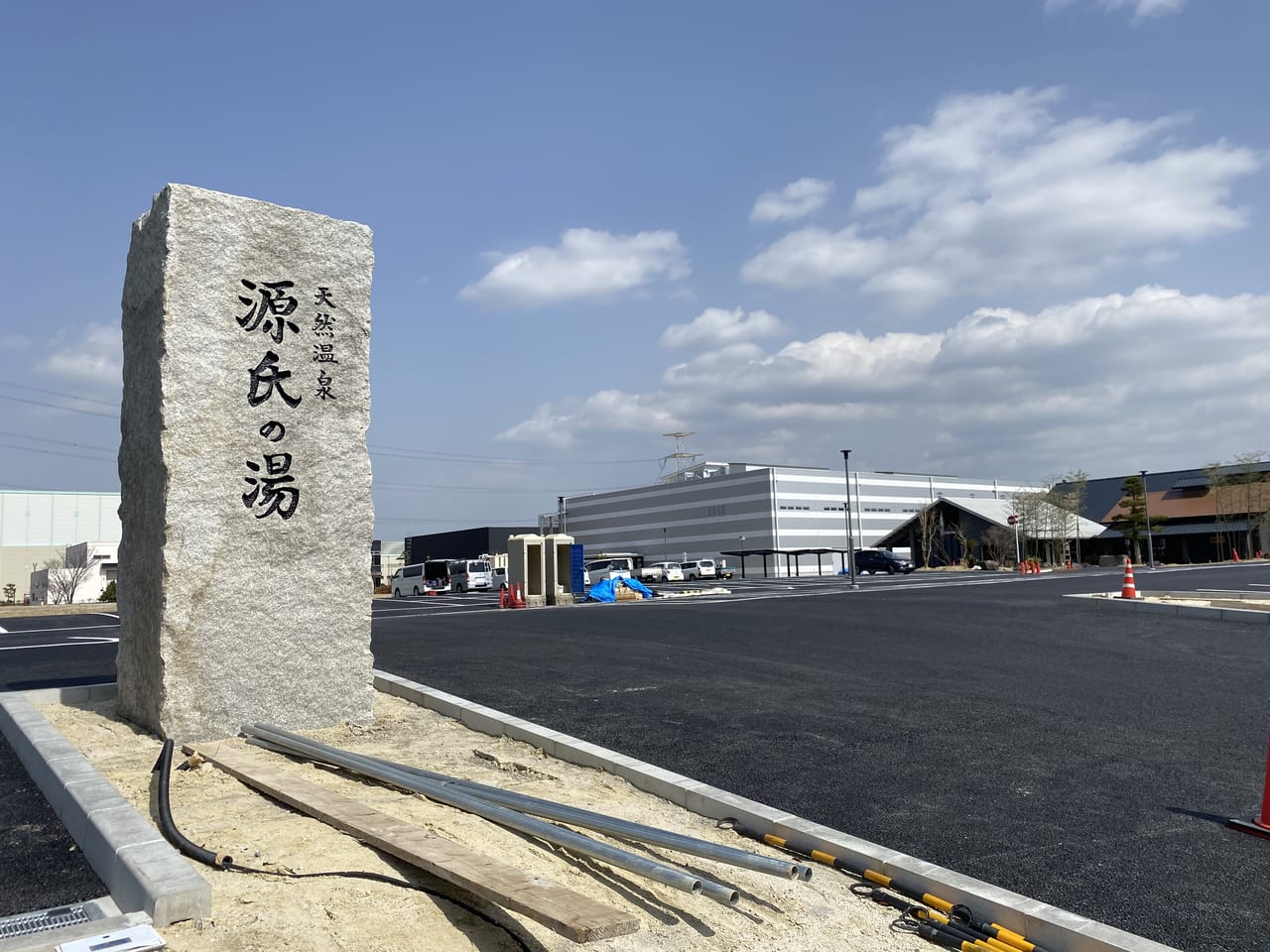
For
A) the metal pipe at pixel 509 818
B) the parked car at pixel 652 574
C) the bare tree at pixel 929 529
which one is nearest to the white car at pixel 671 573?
the parked car at pixel 652 574

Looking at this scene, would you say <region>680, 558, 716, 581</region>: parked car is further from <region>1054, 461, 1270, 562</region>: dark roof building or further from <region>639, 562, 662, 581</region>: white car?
<region>1054, 461, 1270, 562</region>: dark roof building

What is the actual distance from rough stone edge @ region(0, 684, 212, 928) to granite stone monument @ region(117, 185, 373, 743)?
93 centimetres

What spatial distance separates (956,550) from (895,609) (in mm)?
46906

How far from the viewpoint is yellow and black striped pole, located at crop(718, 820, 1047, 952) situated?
3807 mm

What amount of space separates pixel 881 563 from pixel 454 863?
57.1 m

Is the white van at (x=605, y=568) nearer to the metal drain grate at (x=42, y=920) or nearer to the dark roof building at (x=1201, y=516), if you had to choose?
the dark roof building at (x=1201, y=516)

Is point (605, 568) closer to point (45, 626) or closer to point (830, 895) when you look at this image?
point (45, 626)

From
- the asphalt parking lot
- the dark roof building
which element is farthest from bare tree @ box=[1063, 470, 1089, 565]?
the asphalt parking lot

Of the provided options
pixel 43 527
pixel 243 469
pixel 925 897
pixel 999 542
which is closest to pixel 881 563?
pixel 999 542

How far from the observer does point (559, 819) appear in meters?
4.47

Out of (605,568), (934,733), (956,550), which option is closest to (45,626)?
(934,733)

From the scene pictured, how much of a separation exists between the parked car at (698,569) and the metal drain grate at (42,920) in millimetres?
57446

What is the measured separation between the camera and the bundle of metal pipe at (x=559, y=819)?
→ 3604mm

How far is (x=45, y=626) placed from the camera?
820 inches
